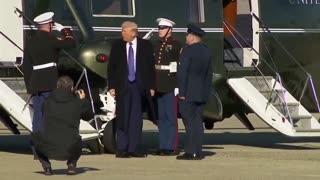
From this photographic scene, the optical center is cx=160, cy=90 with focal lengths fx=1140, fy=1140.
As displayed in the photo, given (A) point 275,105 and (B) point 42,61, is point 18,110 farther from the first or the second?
(A) point 275,105

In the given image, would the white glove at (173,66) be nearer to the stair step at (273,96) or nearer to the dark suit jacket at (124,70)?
the dark suit jacket at (124,70)

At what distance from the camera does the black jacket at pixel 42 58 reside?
14.6 meters

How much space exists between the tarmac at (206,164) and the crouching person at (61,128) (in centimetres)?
31

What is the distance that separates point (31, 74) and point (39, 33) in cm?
55

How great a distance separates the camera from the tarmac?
13133 mm

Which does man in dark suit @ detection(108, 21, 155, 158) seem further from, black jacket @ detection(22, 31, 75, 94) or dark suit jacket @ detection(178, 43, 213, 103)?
black jacket @ detection(22, 31, 75, 94)

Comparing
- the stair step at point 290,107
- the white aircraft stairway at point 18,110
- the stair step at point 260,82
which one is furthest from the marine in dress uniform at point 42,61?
the stair step at point 290,107

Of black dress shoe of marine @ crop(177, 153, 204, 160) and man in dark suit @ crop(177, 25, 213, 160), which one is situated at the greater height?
man in dark suit @ crop(177, 25, 213, 160)

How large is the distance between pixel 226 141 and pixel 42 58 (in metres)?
5.66

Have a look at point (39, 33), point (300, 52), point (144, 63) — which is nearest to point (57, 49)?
point (39, 33)

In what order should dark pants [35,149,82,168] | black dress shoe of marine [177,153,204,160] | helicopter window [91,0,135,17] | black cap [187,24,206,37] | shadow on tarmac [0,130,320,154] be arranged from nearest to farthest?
dark pants [35,149,82,168] < black dress shoe of marine [177,153,204,160] < black cap [187,24,206,37] < helicopter window [91,0,135,17] < shadow on tarmac [0,130,320,154]

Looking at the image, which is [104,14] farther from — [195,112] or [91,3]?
[195,112]

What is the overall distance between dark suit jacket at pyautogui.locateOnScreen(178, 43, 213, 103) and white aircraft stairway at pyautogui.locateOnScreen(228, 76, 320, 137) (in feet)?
4.99

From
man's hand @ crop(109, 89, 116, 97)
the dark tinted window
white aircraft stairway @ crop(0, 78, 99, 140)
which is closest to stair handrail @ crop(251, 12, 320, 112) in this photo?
the dark tinted window
